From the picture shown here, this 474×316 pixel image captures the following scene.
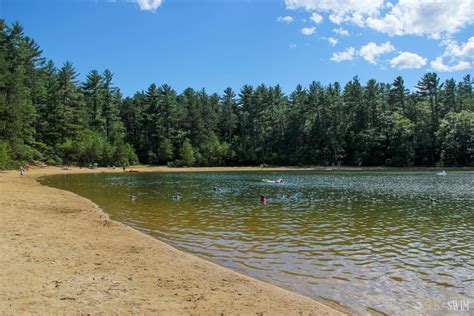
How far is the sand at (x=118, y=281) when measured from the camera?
716 centimetres

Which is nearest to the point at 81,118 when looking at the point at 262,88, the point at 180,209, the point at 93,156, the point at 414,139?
the point at 93,156

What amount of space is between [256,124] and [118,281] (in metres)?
104

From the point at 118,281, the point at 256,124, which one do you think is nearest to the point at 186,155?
the point at 256,124

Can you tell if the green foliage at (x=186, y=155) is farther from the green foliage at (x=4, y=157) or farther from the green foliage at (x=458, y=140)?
the green foliage at (x=458, y=140)

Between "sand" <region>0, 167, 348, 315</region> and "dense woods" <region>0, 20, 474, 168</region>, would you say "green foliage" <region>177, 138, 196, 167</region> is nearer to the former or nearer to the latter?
"dense woods" <region>0, 20, 474, 168</region>

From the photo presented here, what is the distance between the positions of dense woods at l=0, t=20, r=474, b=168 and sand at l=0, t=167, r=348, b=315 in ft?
241

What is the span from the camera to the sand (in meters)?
7.16

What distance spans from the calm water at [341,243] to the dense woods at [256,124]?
66.6m

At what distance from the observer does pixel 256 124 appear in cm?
11188

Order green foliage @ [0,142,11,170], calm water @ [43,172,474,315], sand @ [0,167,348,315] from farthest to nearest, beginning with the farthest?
green foliage @ [0,142,11,170]
calm water @ [43,172,474,315]
sand @ [0,167,348,315]

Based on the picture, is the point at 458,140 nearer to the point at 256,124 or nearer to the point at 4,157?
the point at 256,124

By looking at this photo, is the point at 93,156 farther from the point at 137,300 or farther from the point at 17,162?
the point at 137,300

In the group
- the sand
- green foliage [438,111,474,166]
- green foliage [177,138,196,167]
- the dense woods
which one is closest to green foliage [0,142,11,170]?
the dense woods

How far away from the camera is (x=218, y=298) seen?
8.02 m
